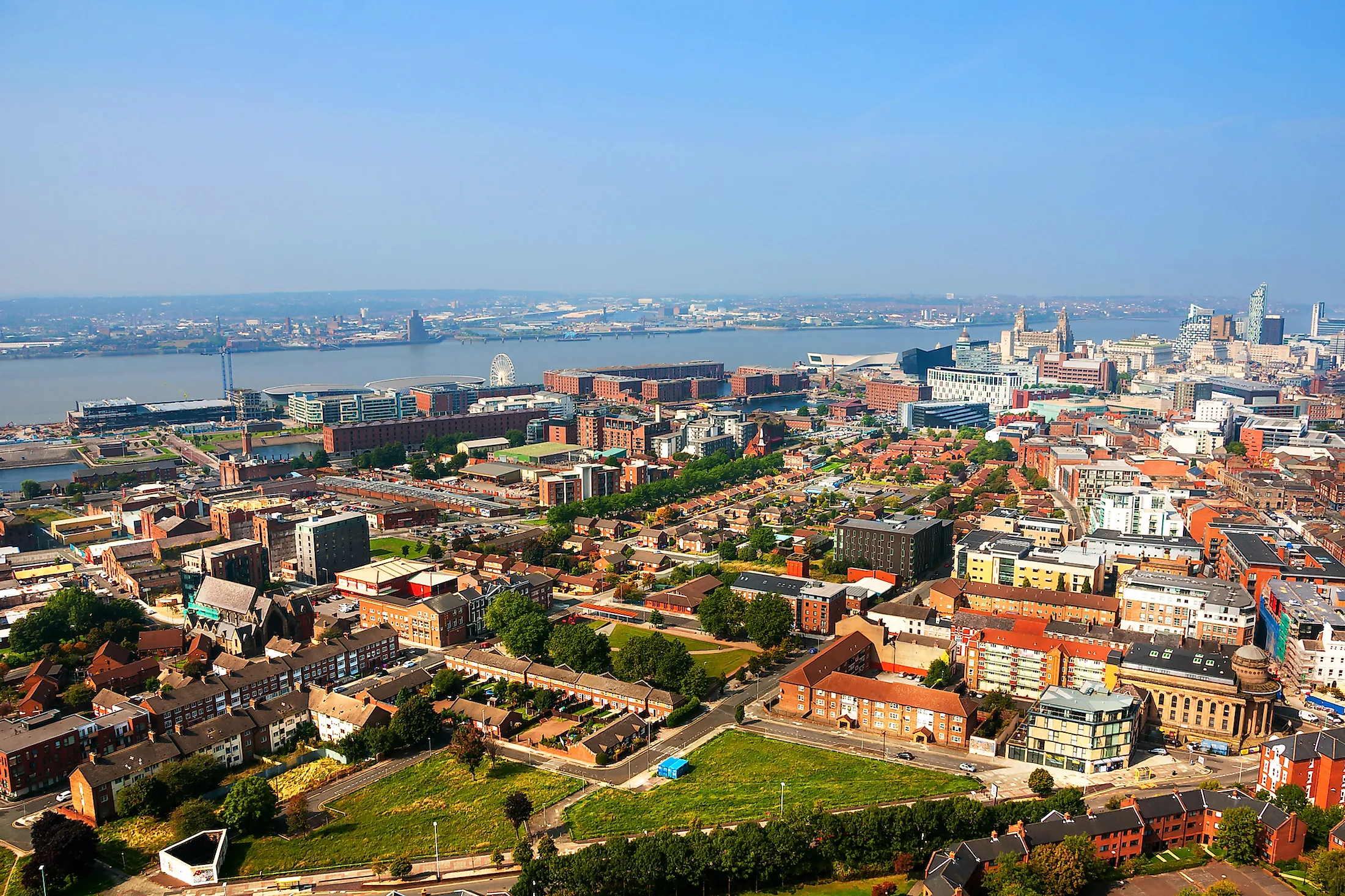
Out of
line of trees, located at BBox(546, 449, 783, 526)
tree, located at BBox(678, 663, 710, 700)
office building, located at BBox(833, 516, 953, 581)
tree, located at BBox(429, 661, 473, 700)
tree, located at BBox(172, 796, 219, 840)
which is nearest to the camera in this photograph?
tree, located at BBox(172, 796, 219, 840)

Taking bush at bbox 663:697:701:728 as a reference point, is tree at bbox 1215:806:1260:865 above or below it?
above

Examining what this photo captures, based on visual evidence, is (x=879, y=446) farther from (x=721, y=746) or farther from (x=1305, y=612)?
(x=721, y=746)

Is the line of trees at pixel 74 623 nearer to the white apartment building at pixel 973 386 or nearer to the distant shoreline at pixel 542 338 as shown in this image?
the white apartment building at pixel 973 386

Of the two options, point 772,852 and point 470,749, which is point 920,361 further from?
point 772,852

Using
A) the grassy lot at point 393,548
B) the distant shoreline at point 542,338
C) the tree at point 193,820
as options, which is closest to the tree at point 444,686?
the tree at point 193,820

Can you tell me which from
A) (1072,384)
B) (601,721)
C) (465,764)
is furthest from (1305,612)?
A: (1072,384)

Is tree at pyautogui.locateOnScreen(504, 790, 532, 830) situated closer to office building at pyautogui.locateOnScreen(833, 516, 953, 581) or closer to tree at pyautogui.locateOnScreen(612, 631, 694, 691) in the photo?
tree at pyautogui.locateOnScreen(612, 631, 694, 691)

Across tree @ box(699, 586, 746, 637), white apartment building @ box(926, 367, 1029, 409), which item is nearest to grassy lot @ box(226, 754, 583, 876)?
tree @ box(699, 586, 746, 637)
